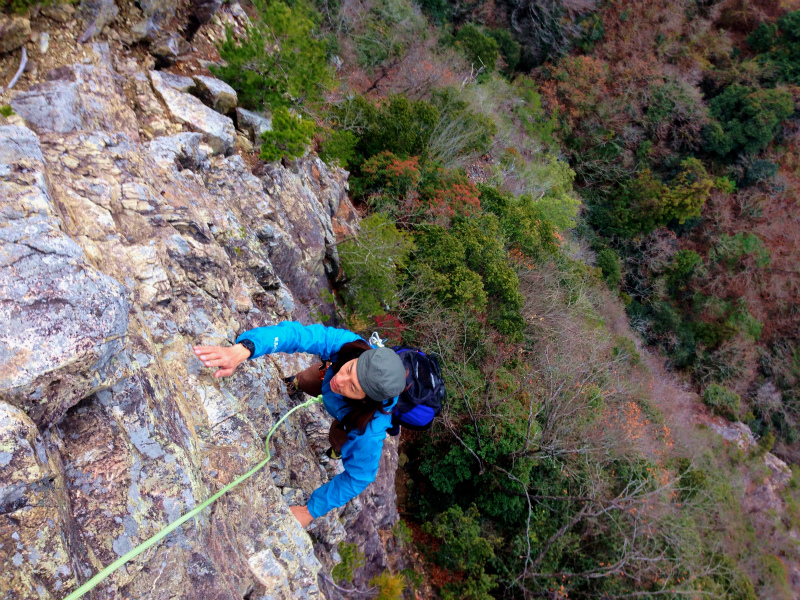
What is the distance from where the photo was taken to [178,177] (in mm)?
3881

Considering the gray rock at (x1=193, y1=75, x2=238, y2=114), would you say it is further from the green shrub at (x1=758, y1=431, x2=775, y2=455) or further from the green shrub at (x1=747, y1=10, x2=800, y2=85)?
the green shrub at (x1=747, y1=10, x2=800, y2=85)

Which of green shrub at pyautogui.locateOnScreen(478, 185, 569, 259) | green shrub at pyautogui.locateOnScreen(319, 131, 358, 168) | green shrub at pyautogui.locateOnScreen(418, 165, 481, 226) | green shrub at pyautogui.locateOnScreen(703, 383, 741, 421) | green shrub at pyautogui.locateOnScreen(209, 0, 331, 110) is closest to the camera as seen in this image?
green shrub at pyautogui.locateOnScreen(209, 0, 331, 110)

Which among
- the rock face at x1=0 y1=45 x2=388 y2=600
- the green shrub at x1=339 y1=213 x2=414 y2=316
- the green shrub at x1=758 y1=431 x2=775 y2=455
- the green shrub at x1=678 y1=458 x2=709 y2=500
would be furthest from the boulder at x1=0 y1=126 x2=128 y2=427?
the green shrub at x1=758 y1=431 x2=775 y2=455

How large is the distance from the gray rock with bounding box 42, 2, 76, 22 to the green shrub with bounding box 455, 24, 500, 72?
45.5ft

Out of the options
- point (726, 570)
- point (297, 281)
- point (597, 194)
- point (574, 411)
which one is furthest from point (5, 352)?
point (597, 194)

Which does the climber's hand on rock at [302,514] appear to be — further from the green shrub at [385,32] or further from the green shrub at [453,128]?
the green shrub at [385,32]

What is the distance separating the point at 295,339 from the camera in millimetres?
2900

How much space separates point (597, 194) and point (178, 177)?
65.5ft

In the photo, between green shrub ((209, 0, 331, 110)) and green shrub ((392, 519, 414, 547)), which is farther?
green shrub ((392, 519, 414, 547))

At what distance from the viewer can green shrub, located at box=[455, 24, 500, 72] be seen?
1521 centimetres

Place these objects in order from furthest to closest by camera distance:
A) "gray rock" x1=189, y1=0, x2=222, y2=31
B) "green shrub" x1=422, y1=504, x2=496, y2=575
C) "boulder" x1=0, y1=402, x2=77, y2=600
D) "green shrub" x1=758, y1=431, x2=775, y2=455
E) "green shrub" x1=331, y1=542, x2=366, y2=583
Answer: "green shrub" x1=758, y1=431, x2=775, y2=455 < "green shrub" x1=422, y1=504, x2=496, y2=575 < "gray rock" x1=189, y1=0, x2=222, y2=31 < "green shrub" x1=331, y1=542, x2=366, y2=583 < "boulder" x1=0, y1=402, x2=77, y2=600

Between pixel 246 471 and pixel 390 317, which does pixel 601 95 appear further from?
pixel 246 471

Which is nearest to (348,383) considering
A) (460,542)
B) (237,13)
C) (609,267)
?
(460,542)

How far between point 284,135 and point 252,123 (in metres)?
0.59
